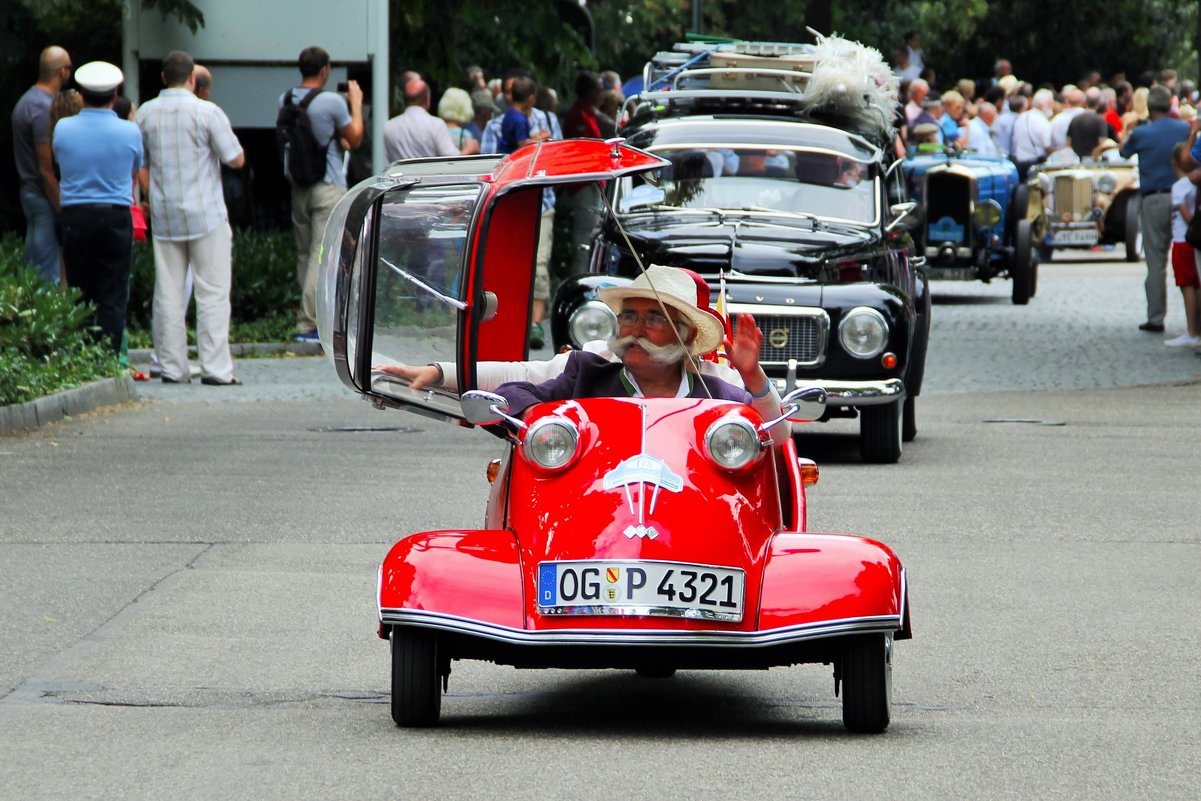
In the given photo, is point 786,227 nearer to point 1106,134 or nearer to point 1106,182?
point 1106,182

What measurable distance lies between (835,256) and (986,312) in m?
12.2

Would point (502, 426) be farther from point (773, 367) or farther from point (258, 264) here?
point (258, 264)

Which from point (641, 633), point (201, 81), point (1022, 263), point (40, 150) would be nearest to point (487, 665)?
point (641, 633)

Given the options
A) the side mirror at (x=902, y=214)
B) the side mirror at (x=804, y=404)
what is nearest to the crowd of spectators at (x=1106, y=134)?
the side mirror at (x=902, y=214)

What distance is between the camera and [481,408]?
6629 millimetres

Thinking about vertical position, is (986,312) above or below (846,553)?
below

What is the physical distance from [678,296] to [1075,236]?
2454 centimetres

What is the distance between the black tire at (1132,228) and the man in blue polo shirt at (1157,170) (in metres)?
6.94

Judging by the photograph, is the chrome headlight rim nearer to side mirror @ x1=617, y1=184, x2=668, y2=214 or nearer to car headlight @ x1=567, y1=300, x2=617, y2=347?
side mirror @ x1=617, y1=184, x2=668, y2=214

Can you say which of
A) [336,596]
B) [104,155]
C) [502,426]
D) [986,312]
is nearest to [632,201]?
[104,155]

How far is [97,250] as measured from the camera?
16.2 m

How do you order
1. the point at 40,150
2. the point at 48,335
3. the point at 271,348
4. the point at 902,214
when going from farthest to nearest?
the point at 271,348
the point at 40,150
the point at 48,335
the point at 902,214

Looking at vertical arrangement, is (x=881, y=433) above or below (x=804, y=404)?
below

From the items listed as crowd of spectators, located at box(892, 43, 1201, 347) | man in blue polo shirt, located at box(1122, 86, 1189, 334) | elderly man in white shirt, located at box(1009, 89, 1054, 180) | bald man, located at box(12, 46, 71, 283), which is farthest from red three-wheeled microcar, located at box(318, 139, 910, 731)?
elderly man in white shirt, located at box(1009, 89, 1054, 180)
